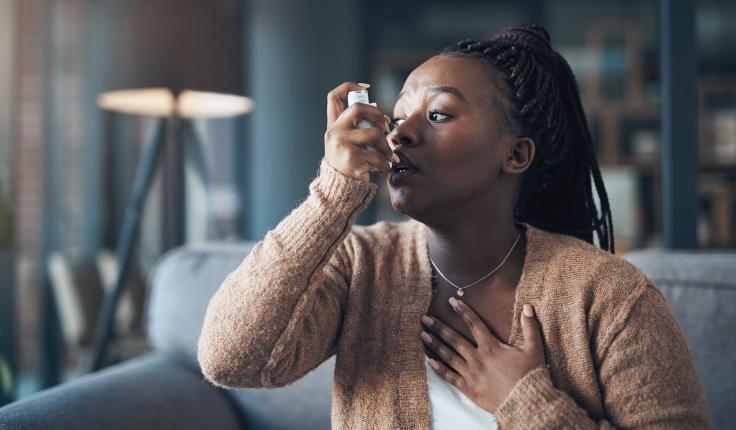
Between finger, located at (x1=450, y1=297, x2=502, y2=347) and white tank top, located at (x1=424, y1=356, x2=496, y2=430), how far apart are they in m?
0.08

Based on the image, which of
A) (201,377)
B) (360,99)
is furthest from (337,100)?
(201,377)

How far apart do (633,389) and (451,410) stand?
0.26 m

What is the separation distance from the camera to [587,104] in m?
4.63

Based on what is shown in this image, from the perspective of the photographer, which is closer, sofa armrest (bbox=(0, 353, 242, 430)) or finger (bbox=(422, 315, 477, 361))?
finger (bbox=(422, 315, 477, 361))

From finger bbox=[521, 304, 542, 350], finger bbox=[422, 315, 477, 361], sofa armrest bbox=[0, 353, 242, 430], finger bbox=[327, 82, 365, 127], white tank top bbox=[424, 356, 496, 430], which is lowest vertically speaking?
sofa armrest bbox=[0, 353, 242, 430]

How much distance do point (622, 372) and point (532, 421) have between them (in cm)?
14

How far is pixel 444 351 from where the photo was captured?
3.23 ft

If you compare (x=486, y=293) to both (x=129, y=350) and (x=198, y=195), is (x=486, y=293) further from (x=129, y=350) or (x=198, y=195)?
(x=198, y=195)

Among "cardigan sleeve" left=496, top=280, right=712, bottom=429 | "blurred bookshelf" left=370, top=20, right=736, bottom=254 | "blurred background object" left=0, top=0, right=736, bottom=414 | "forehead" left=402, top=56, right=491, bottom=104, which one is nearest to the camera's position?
"cardigan sleeve" left=496, top=280, right=712, bottom=429

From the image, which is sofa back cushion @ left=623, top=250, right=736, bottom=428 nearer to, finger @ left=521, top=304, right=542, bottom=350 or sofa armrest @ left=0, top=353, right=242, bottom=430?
finger @ left=521, top=304, right=542, bottom=350

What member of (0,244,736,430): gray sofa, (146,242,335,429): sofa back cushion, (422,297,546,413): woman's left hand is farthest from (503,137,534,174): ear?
(146,242,335,429): sofa back cushion

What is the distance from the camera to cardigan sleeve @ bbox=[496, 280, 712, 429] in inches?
34.4

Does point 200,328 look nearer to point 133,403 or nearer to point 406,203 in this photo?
point 133,403

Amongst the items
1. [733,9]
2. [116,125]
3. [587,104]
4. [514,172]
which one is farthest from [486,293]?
[733,9]
